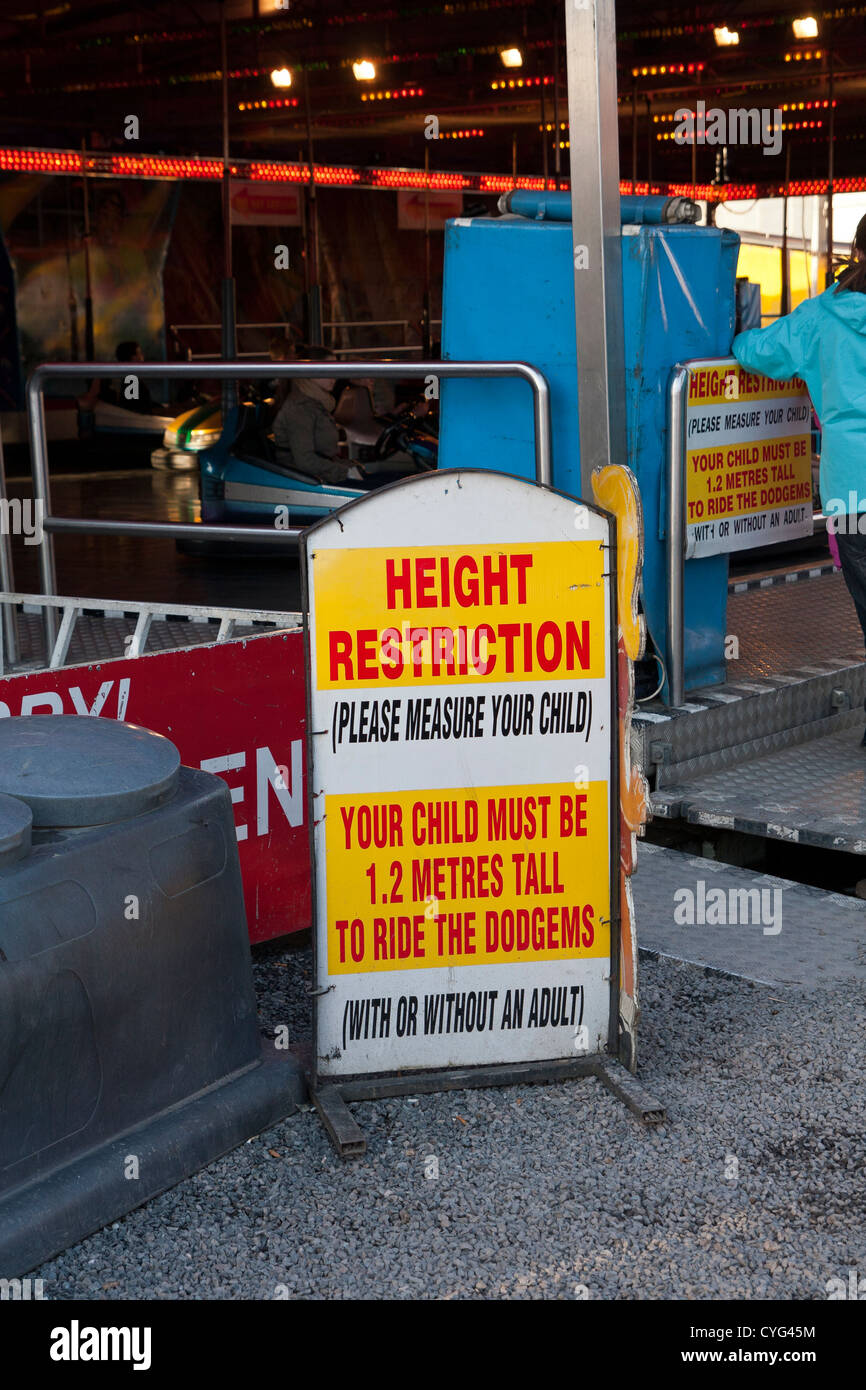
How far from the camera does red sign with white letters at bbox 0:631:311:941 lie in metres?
4.05

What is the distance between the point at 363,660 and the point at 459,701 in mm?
254

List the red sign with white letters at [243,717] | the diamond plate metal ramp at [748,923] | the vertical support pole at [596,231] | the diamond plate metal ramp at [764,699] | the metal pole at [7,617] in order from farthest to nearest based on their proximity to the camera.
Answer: the metal pole at [7,617] → the diamond plate metal ramp at [764,699] → the vertical support pole at [596,231] → the diamond plate metal ramp at [748,923] → the red sign with white letters at [243,717]

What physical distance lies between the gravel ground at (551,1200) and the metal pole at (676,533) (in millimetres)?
1936

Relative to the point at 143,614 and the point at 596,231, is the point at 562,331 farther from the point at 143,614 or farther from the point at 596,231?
the point at 143,614

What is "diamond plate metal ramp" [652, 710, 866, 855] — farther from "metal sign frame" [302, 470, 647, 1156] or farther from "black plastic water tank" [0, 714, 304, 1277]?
A: "black plastic water tank" [0, 714, 304, 1277]

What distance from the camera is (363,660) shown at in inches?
137

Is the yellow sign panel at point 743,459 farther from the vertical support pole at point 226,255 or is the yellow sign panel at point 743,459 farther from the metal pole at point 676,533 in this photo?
the vertical support pole at point 226,255

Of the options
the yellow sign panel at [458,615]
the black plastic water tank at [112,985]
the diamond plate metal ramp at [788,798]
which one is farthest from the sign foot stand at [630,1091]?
the diamond plate metal ramp at [788,798]

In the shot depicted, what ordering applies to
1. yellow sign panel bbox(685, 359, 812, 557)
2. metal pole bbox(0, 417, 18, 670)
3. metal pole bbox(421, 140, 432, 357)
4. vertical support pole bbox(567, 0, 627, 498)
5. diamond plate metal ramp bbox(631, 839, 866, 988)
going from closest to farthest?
diamond plate metal ramp bbox(631, 839, 866, 988) → vertical support pole bbox(567, 0, 627, 498) → yellow sign panel bbox(685, 359, 812, 557) → metal pole bbox(0, 417, 18, 670) → metal pole bbox(421, 140, 432, 357)

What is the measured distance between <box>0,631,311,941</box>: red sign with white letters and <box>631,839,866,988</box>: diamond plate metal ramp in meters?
1.05

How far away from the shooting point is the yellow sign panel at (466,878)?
3.55 m

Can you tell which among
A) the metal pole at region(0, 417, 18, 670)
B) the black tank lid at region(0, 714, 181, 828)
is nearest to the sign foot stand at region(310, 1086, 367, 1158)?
the black tank lid at region(0, 714, 181, 828)

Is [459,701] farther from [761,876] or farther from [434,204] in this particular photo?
[434,204]

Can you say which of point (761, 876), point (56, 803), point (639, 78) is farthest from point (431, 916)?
point (639, 78)
